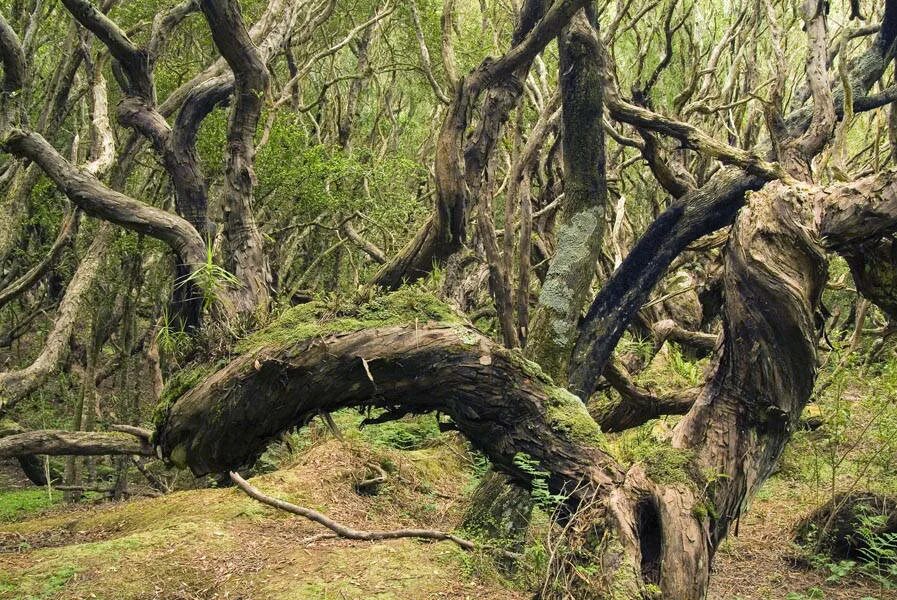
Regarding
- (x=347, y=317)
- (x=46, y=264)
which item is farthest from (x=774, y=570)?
(x=46, y=264)

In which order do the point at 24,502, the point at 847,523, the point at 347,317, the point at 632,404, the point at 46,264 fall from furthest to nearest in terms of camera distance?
the point at 24,502 → the point at 46,264 → the point at 632,404 → the point at 847,523 → the point at 347,317

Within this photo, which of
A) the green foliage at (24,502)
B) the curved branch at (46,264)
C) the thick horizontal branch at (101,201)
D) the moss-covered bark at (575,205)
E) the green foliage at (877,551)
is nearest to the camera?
the moss-covered bark at (575,205)

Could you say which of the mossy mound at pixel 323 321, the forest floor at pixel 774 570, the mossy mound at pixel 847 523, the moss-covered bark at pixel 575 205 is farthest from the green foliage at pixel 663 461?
the mossy mound at pixel 847 523

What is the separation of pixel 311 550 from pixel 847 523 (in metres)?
4.64

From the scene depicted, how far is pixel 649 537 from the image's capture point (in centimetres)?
373

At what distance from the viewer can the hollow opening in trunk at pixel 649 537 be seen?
3.59 m

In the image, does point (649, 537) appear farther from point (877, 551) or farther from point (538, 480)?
point (877, 551)

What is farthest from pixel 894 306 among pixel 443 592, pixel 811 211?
pixel 443 592

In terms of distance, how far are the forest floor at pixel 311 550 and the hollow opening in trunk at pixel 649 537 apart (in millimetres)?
1165

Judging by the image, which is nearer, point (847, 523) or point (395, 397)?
point (395, 397)

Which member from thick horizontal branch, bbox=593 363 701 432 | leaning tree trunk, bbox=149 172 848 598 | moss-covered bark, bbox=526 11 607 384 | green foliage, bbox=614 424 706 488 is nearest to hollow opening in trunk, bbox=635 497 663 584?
leaning tree trunk, bbox=149 172 848 598

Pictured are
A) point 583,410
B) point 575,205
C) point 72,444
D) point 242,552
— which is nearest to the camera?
point 583,410

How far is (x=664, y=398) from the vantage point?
686 centimetres

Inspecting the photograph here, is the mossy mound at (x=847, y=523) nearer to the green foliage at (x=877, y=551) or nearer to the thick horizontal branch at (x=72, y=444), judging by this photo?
the green foliage at (x=877, y=551)
